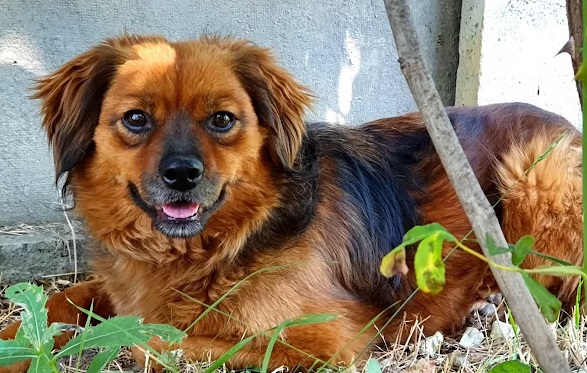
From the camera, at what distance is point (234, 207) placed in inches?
98.6

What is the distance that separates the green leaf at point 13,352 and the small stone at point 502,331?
1.71 meters

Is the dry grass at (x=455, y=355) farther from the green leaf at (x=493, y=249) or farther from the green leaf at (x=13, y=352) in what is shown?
the green leaf at (x=493, y=249)

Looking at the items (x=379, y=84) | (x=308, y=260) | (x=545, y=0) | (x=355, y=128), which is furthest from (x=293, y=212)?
(x=545, y=0)

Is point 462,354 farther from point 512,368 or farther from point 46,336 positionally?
point 46,336

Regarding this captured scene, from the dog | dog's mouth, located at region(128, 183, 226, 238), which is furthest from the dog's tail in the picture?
dog's mouth, located at region(128, 183, 226, 238)

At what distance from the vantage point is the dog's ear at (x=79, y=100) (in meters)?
2.51

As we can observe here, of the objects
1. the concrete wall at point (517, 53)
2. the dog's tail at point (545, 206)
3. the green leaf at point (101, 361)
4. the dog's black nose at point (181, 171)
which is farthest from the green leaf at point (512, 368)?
the concrete wall at point (517, 53)

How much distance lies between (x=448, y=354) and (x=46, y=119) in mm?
1802

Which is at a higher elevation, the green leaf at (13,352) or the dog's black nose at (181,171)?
the dog's black nose at (181,171)

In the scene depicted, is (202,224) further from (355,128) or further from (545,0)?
(545,0)

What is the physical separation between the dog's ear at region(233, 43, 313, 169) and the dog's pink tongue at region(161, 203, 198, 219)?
1.30ft

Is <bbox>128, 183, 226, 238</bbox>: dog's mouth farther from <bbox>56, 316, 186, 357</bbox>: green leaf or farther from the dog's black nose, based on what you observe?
<bbox>56, 316, 186, 357</bbox>: green leaf

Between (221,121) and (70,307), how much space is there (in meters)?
0.95

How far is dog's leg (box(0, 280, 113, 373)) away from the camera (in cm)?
245
